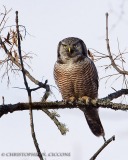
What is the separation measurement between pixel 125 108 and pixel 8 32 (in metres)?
1.36

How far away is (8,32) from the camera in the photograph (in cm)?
466

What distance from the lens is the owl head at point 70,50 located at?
295 inches

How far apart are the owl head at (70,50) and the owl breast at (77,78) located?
0.19 m

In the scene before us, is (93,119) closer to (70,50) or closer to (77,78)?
(77,78)

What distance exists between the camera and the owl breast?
7.14m

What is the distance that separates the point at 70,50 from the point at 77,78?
65 cm

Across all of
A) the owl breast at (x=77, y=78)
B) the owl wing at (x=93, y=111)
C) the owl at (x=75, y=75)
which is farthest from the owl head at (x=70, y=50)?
the owl wing at (x=93, y=111)

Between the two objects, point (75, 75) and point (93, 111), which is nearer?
point (75, 75)

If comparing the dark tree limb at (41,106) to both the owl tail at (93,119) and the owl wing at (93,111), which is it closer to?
the owl wing at (93,111)

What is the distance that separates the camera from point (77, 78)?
23.4 feet

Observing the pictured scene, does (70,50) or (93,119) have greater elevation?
Result: (70,50)

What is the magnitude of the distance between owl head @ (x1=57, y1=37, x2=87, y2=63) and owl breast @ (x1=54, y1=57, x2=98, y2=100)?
19 cm

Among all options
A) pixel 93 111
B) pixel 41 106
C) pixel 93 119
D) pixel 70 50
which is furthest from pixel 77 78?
pixel 41 106

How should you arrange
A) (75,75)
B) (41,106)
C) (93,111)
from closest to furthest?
(41,106) → (75,75) → (93,111)
